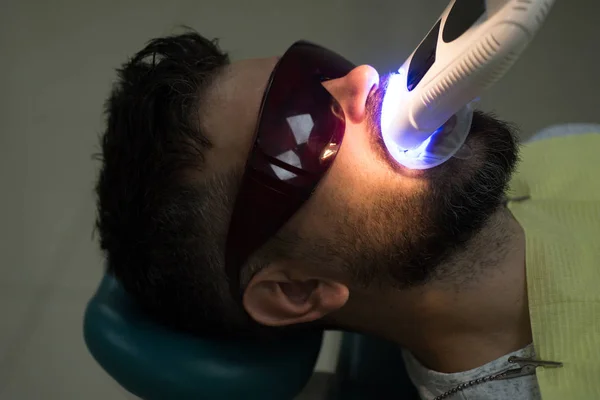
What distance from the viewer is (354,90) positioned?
73 cm

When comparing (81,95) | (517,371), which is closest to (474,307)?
(517,371)

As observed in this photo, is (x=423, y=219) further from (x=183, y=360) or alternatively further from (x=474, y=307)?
(x=183, y=360)

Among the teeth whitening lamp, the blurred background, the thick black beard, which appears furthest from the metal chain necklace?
the blurred background

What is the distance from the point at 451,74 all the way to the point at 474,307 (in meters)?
0.37

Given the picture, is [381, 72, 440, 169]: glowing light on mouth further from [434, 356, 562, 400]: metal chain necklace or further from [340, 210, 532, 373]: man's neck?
[434, 356, 562, 400]: metal chain necklace

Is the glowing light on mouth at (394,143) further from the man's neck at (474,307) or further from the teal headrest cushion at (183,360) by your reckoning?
the teal headrest cushion at (183,360)

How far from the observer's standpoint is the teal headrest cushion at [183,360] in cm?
81

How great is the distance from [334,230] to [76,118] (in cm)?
118

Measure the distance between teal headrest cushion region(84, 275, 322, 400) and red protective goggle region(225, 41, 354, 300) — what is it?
19 cm

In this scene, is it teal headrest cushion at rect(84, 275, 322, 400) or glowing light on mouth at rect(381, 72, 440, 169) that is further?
teal headrest cushion at rect(84, 275, 322, 400)

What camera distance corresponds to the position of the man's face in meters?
0.71

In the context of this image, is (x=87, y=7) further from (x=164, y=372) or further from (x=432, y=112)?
(x=432, y=112)

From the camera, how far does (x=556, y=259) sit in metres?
0.80

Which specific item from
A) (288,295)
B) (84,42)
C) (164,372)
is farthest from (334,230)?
(84,42)
